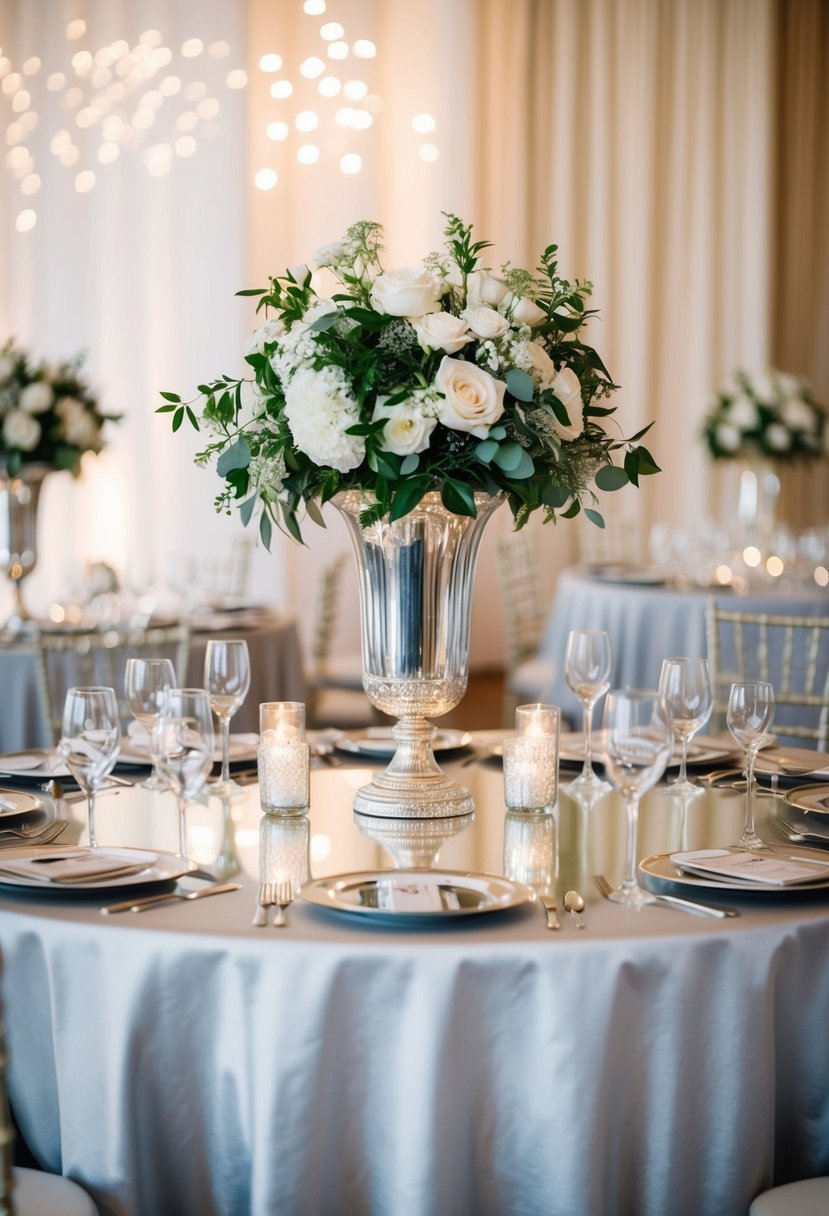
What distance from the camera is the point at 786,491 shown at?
1124 centimetres

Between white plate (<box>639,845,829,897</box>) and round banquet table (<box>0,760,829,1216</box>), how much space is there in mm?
15

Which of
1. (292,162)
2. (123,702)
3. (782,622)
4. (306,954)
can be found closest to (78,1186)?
(306,954)

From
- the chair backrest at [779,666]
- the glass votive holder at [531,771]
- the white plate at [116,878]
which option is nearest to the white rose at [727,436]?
the chair backrest at [779,666]

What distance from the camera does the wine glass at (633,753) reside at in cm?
178

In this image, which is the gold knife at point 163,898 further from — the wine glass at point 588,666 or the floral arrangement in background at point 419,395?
the wine glass at point 588,666

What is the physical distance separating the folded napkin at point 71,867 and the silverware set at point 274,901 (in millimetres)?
182

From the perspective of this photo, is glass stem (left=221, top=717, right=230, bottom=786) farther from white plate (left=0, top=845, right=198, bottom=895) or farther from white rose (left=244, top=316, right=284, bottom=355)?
white rose (left=244, top=316, right=284, bottom=355)

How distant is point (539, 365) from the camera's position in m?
2.07

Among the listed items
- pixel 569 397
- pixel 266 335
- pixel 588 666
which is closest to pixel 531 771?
pixel 588 666

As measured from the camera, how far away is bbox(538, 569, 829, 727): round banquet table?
206 inches

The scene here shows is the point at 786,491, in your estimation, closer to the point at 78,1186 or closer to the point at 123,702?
the point at 123,702

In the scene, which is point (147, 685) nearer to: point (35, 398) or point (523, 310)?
point (523, 310)

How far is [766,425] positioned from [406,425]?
17.6ft

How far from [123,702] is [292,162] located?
5.29m
